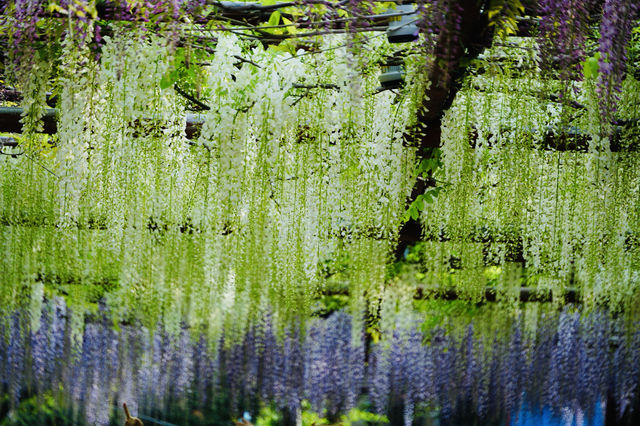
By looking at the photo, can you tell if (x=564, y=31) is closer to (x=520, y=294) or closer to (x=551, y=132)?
(x=551, y=132)

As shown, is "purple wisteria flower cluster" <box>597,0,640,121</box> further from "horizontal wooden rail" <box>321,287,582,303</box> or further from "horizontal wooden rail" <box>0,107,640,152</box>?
"horizontal wooden rail" <box>321,287,582,303</box>

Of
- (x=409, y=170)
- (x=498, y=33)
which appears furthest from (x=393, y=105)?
(x=498, y=33)

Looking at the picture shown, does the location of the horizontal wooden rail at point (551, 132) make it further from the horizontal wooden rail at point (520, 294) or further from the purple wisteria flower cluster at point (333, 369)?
the purple wisteria flower cluster at point (333, 369)

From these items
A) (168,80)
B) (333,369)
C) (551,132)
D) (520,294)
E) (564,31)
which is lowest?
(333,369)

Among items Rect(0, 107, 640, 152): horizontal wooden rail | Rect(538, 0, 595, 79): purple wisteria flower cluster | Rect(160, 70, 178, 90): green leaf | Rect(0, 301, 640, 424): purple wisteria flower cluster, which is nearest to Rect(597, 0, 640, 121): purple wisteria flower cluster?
Rect(538, 0, 595, 79): purple wisteria flower cluster

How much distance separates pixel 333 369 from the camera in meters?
5.86

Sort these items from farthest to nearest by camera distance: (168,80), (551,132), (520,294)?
1. (520,294)
2. (551,132)
3. (168,80)

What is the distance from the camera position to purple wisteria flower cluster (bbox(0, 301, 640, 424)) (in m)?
5.54

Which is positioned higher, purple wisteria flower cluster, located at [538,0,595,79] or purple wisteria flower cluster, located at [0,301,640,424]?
purple wisteria flower cluster, located at [538,0,595,79]

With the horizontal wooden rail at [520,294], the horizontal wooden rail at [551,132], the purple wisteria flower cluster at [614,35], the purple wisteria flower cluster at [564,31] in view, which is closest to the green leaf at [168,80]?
the horizontal wooden rail at [551,132]

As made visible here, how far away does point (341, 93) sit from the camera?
112 inches

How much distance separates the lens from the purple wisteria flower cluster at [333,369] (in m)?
5.54

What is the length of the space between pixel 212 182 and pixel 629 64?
6.42ft

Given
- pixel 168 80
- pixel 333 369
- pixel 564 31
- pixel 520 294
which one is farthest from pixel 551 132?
pixel 333 369
